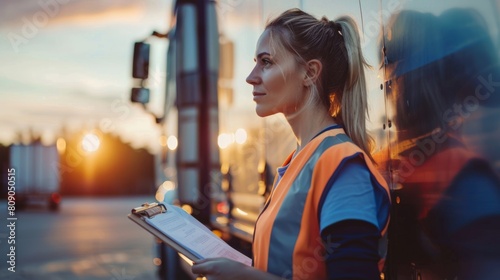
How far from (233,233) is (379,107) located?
262 centimetres

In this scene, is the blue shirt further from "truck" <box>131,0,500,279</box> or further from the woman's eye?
the woman's eye

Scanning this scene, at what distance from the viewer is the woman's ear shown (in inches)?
55.3

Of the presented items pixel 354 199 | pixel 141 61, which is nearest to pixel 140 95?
pixel 141 61

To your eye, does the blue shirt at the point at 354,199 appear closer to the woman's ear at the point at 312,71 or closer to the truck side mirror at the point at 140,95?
the woman's ear at the point at 312,71

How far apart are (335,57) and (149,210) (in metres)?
0.66

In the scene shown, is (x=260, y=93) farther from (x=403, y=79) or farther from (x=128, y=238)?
(x=128, y=238)

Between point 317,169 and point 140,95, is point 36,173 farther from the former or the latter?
point 317,169

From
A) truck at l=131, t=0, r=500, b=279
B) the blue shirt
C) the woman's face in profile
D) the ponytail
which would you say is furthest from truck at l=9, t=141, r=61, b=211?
the blue shirt

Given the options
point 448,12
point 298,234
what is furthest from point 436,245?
point 448,12

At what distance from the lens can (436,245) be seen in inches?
55.6

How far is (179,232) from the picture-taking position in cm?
149

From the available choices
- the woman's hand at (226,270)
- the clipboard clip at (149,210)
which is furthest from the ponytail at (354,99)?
the clipboard clip at (149,210)

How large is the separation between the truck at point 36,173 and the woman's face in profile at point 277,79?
65.6ft

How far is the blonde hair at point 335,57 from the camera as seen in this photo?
1.40 m
